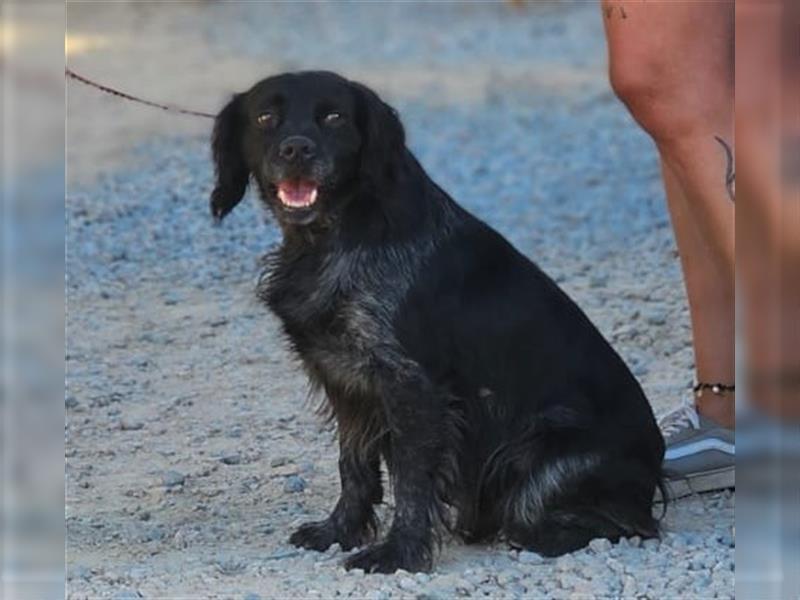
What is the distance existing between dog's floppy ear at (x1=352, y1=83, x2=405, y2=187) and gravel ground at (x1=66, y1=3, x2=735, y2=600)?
3.08ft

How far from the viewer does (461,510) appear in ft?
16.8

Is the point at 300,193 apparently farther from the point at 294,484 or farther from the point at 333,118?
the point at 294,484

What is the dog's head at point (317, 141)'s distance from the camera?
4793mm

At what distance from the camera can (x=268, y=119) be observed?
4.88m

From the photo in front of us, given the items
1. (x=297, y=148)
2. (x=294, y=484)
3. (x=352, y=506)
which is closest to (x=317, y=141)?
(x=297, y=148)

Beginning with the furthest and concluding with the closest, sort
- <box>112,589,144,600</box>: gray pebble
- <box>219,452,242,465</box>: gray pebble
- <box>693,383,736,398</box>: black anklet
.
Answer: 1. <box>219,452,242,465</box>: gray pebble
2. <box>693,383,736,398</box>: black anklet
3. <box>112,589,144,600</box>: gray pebble

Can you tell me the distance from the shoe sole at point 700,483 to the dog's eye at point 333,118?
56.5 inches

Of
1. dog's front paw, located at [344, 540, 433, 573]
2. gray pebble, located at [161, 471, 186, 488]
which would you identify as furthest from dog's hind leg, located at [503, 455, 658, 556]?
gray pebble, located at [161, 471, 186, 488]

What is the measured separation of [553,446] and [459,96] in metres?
9.28

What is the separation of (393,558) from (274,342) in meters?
2.85

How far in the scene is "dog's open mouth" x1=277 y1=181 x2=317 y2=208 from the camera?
4805 mm

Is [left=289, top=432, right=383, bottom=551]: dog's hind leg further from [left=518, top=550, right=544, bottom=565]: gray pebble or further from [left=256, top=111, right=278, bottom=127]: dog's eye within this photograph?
[left=256, top=111, right=278, bottom=127]: dog's eye

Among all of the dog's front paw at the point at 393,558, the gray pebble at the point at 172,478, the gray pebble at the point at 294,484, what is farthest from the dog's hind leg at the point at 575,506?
the gray pebble at the point at 172,478

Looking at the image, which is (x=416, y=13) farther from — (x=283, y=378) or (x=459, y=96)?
(x=283, y=378)
